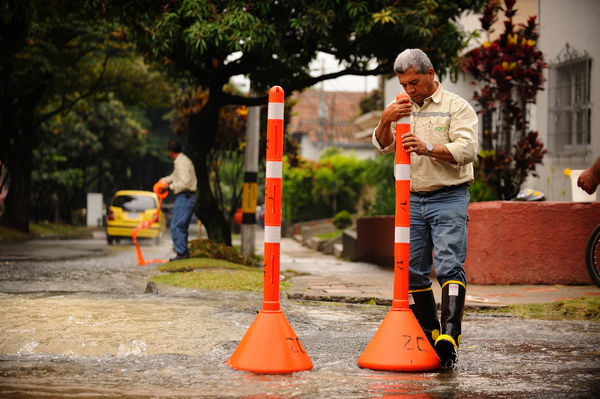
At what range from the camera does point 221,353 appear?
17.0 feet

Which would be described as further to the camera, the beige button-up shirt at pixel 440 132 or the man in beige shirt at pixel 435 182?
the beige button-up shirt at pixel 440 132

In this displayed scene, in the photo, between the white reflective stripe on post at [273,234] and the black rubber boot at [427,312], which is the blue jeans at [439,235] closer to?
the black rubber boot at [427,312]

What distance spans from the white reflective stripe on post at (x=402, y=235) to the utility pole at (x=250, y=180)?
10.4m

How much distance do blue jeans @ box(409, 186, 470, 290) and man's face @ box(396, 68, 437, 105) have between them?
602 mm

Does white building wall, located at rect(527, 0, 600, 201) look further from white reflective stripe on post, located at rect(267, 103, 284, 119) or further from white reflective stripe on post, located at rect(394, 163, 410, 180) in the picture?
white reflective stripe on post, located at rect(267, 103, 284, 119)

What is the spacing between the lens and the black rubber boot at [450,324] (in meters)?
4.84

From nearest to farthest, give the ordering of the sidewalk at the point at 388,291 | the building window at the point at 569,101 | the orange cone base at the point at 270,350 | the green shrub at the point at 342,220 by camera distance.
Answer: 1. the orange cone base at the point at 270,350
2. the sidewalk at the point at 388,291
3. the building window at the point at 569,101
4. the green shrub at the point at 342,220

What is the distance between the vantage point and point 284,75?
1492cm

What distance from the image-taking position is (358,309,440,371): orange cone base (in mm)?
4738

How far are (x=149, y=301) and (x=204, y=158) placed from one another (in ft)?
25.2

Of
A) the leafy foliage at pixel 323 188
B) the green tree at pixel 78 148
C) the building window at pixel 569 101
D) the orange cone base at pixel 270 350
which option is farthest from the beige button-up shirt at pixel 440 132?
the green tree at pixel 78 148

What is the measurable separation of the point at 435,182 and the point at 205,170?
9.89m

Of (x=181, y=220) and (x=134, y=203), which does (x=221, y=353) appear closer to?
(x=181, y=220)

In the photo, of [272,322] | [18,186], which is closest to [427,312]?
[272,322]
